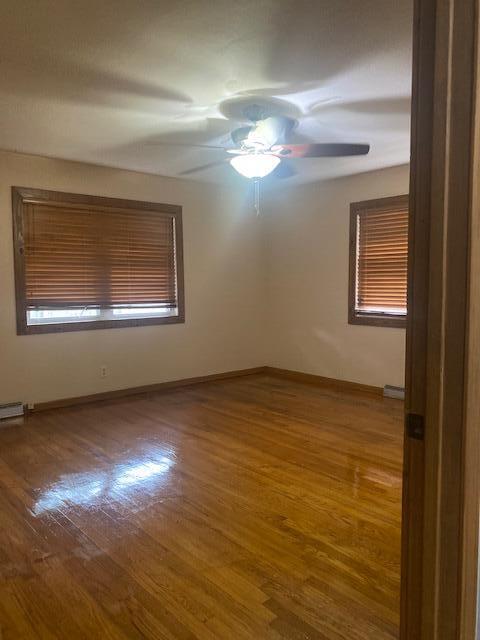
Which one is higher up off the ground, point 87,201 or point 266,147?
point 266,147

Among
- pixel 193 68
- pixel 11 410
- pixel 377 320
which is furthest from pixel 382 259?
pixel 11 410

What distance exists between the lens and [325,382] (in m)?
5.55

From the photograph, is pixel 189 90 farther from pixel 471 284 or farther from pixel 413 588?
pixel 413 588

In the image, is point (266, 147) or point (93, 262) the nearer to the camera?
point (266, 147)

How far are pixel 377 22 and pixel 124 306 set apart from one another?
3.63m

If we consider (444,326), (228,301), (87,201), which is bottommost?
(228,301)

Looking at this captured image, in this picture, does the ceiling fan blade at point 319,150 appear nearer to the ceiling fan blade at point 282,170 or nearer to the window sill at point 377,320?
the ceiling fan blade at point 282,170

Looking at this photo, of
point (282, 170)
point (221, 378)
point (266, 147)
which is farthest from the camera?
point (221, 378)

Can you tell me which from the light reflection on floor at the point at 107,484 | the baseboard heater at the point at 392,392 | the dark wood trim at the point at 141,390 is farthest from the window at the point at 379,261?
the light reflection on floor at the point at 107,484

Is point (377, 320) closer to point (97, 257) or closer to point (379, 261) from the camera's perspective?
point (379, 261)

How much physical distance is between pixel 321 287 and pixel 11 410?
351 cm

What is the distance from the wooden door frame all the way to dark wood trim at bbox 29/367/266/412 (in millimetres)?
4144

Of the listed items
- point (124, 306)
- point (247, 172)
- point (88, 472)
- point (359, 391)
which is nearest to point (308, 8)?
point (247, 172)

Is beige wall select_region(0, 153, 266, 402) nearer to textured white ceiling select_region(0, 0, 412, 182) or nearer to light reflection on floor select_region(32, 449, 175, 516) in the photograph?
textured white ceiling select_region(0, 0, 412, 182)
